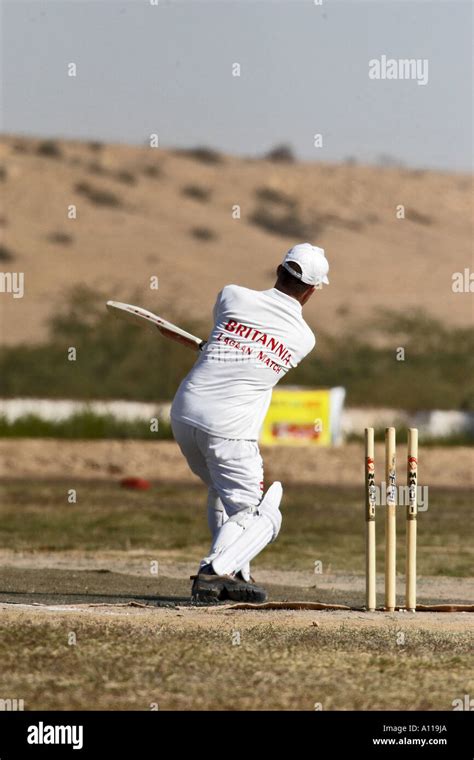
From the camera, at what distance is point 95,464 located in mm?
28922

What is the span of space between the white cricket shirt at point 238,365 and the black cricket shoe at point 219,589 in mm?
824

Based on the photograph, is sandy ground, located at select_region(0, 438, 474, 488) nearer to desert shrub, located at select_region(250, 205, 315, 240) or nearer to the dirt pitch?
the dirt pitch

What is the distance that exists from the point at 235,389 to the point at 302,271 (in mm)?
804

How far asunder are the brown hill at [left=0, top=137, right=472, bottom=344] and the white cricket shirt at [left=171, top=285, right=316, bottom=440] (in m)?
38.2

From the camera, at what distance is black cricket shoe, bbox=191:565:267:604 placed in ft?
31.2

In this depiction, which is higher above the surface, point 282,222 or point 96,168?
point 96,168

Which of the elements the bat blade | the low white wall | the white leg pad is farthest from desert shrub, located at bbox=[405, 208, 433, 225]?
the white leg pad

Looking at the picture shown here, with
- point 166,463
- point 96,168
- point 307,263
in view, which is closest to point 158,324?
point 307,263

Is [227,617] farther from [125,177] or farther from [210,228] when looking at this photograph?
[125,177]

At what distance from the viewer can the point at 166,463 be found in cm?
2930

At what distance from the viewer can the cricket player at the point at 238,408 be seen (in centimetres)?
955
